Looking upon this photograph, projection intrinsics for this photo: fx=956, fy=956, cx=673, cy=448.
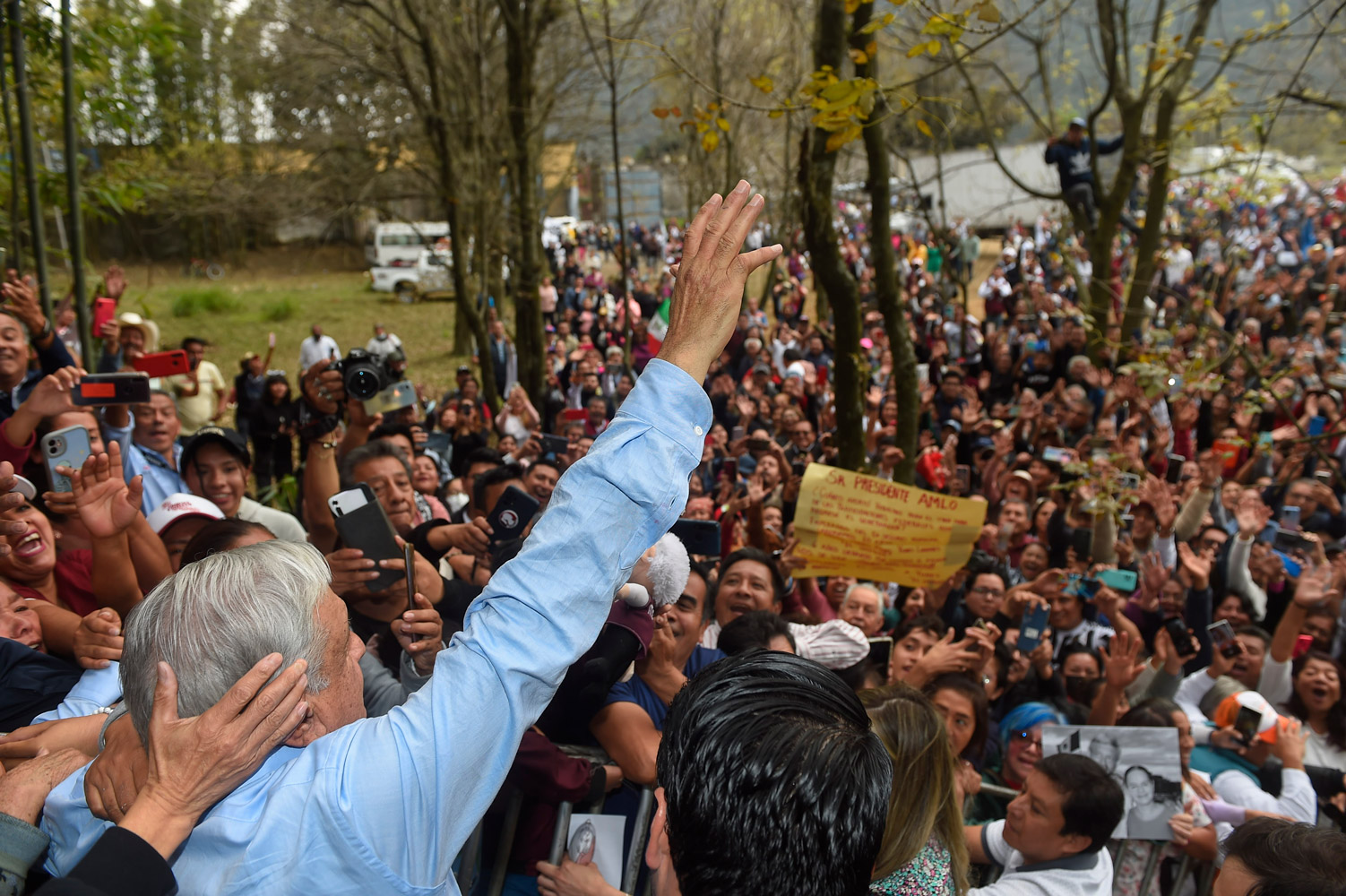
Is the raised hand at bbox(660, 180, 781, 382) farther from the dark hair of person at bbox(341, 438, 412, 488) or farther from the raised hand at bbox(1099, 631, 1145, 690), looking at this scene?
the raised hand at bbox(1099, 631, 1145, 690)

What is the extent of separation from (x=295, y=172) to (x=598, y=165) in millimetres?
7024

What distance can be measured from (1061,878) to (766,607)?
1810mm

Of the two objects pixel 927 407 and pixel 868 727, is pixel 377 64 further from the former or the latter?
pixel 868 727

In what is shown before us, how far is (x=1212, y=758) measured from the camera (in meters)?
4.15

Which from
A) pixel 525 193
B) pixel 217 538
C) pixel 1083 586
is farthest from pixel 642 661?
pixel 525 193

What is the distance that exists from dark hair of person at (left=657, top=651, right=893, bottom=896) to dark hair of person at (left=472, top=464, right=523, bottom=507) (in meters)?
3.69

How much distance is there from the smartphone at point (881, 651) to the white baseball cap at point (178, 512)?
274 centimetres

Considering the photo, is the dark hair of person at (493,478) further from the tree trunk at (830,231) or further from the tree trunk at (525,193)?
the tree trunk at (525,193)

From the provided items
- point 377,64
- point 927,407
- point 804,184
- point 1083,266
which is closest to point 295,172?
point 377,64

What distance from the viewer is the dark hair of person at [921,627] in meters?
4.26

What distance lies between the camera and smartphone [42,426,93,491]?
9.93 ft

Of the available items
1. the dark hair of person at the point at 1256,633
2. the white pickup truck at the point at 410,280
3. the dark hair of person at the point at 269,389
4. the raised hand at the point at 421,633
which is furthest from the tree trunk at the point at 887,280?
the white pickup truck at the point at 410,280

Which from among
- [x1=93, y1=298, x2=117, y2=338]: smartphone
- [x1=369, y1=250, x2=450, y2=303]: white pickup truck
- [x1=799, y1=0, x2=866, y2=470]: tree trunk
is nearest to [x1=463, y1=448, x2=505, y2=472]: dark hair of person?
[x1=799, y1=0, x2=866, y2=470]: tree trunk

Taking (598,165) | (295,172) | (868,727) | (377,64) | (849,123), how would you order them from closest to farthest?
(868,727) < (849,123) < (377,64) < (295,172) < (598,165)
